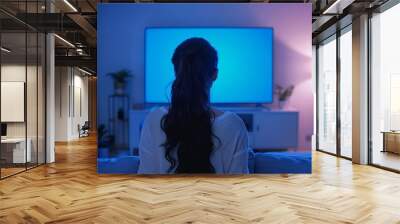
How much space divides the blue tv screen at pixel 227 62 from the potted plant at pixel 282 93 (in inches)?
4.6

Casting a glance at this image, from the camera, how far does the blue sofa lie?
5.87 m

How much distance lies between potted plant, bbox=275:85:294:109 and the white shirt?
68 centimetres

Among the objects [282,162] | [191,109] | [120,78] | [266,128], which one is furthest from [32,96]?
[282,162]

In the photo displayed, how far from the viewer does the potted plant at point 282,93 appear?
5.79 meters

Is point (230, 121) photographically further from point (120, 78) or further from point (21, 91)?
point (21, 91)

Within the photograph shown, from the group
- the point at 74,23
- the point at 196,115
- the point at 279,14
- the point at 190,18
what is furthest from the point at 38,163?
the point at 279,14

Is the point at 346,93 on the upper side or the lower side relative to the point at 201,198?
upper

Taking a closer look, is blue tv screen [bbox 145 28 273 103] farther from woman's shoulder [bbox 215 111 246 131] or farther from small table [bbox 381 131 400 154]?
small table [bbox 381 131 400 154]

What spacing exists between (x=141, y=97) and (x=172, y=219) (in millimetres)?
2407

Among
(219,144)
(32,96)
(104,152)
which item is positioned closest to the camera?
(219,144)

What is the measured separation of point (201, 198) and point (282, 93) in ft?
6.97

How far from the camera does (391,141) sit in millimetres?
7141

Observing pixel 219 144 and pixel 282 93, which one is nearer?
pixel 219 144

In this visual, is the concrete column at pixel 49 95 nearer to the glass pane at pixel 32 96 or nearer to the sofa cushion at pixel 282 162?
the glass pane at pixel 32 96
